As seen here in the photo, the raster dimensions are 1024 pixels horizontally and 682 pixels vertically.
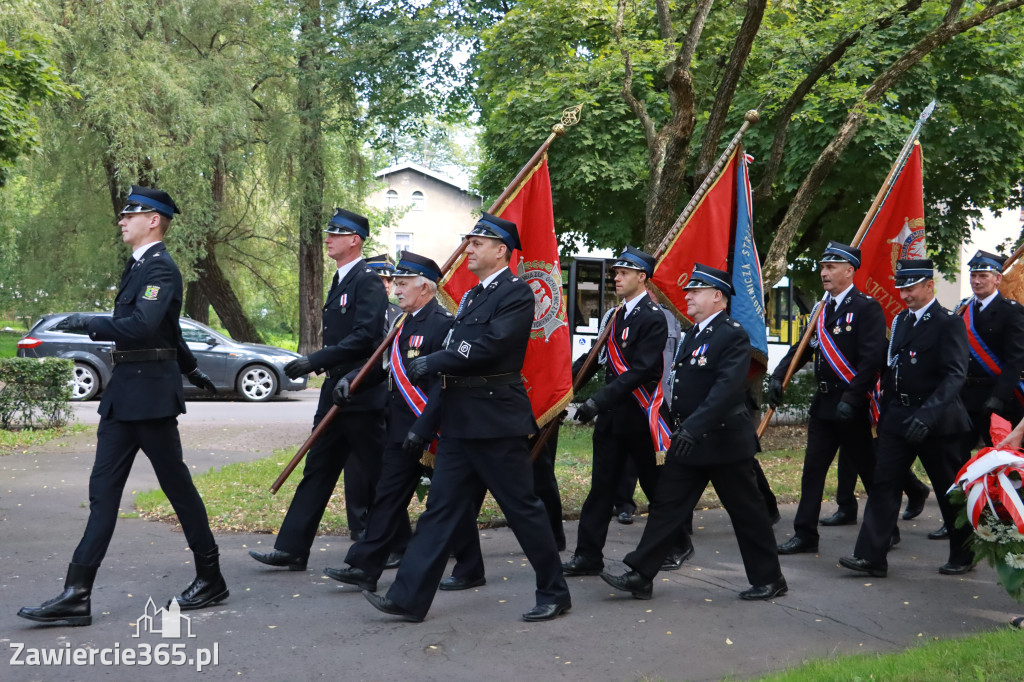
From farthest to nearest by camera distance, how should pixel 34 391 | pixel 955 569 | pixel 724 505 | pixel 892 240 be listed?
pixel 34 391
pixel 892 240
pixel 955 569
pixel 724 505

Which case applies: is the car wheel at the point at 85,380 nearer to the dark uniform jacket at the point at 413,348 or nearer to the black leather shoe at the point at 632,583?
the dark uniform jacket at the point at 413,348

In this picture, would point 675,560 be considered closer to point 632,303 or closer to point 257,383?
point 632,303

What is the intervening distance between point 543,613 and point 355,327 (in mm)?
2113

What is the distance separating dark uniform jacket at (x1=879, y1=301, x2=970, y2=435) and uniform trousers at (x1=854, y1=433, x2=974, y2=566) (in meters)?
0.11

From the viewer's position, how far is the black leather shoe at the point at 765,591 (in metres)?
6.12

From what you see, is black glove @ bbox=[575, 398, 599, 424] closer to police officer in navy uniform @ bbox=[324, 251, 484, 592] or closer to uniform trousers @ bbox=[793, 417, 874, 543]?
police officer in navy uniform @ bbox=[324, 251, 484, 592]

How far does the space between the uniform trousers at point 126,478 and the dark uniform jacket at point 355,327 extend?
1031mm

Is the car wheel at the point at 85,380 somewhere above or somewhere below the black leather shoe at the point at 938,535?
above

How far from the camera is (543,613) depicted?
563 cm

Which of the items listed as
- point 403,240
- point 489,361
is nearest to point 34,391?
point 489,361

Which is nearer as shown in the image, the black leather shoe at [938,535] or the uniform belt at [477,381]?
the uniform belt at [477,381]

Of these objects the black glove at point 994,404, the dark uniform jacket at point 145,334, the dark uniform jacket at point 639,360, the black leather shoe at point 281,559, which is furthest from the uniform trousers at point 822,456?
the dark uniform jacket at point 145,334

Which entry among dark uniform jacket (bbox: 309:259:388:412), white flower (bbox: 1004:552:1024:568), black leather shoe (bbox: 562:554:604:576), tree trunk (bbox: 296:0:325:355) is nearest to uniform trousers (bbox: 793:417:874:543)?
black leather shoe (bbox: 562:554:604:576)

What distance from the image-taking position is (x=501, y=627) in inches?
217
